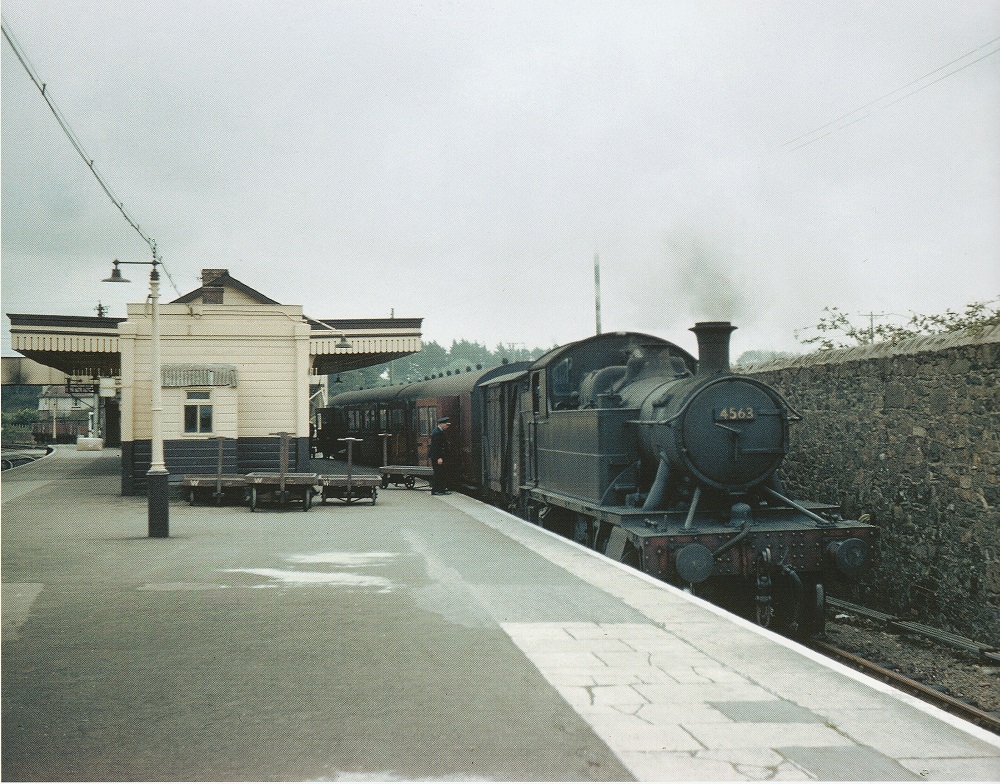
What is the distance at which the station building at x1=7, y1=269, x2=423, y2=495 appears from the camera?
63.0ft

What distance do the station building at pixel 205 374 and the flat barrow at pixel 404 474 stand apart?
2024mm

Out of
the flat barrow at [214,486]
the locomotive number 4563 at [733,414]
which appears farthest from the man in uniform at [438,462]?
the locomotive number 4563 at [733,414]

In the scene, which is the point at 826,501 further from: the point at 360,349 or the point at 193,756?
the point at 360,349

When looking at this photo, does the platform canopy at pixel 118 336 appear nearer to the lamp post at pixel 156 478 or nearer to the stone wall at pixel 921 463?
the lamp post at pixel 156 478

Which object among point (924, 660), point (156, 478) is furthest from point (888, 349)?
point (156, 478)

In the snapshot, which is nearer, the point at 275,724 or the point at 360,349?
the point at 275,724

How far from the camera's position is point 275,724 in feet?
14.8

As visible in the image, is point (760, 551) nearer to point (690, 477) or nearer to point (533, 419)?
point (690, 477)

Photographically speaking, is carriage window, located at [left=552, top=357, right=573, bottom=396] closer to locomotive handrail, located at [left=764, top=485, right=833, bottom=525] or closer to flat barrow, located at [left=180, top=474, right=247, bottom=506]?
locomotive handrail, located at [left=764, top=485, right=833, bottom=525]

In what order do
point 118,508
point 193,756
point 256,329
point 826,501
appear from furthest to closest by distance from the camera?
1. point 256,329
2. point 118,508
3. point 826,501
4. point 193,756

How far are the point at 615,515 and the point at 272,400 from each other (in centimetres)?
1248

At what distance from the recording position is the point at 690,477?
9195mm

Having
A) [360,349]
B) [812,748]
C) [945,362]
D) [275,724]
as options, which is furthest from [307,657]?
[360,349]

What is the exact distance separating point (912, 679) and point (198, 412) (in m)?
15.5
